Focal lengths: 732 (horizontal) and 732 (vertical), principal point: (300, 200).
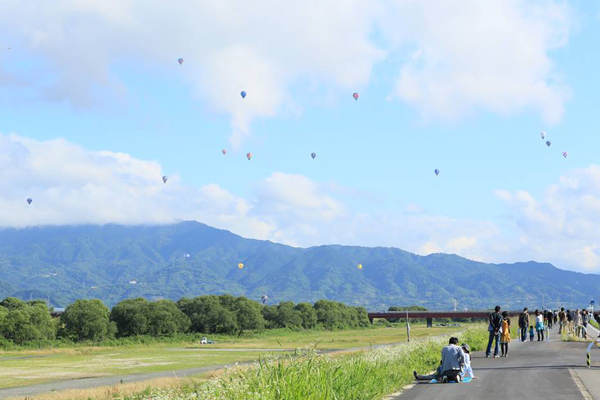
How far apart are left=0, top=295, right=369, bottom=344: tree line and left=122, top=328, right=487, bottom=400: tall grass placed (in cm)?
9093

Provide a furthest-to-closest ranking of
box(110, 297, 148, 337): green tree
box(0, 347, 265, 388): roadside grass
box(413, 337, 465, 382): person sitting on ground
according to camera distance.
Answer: box(110, 297, 148, 337): green tree, box(0, 347, 265, 388): roadside grass, box(413, 337, 465, 382): person sitting on ground

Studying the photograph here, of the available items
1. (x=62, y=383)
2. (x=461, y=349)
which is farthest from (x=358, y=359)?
(x=62, y=383)

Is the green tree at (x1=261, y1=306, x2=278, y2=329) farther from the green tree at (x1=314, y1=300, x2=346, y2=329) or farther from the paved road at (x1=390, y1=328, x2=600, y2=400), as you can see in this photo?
the paved road at (x1=390, y1=328, x2=600, y2=400)

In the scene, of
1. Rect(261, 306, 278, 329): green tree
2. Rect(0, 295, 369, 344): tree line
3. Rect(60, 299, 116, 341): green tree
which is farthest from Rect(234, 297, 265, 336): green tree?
Rect(60, 299, 116, 341): green tree

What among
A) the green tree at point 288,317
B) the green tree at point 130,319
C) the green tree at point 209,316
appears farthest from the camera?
the green tree at point 288,317

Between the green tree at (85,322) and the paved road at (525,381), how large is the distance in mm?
88630

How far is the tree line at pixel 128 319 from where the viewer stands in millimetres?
108438

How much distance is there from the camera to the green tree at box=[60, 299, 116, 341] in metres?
115

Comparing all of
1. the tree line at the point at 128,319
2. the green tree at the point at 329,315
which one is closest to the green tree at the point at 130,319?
the tree line at the point at 128,319

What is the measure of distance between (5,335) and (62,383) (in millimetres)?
58618

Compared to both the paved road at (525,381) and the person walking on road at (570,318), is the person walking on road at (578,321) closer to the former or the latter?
the person walking on road at (570,318)

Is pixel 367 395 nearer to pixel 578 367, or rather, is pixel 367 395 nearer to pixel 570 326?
pixel 578 367

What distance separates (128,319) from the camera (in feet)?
405

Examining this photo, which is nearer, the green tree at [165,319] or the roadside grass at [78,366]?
the roadside grass at [78,366]
